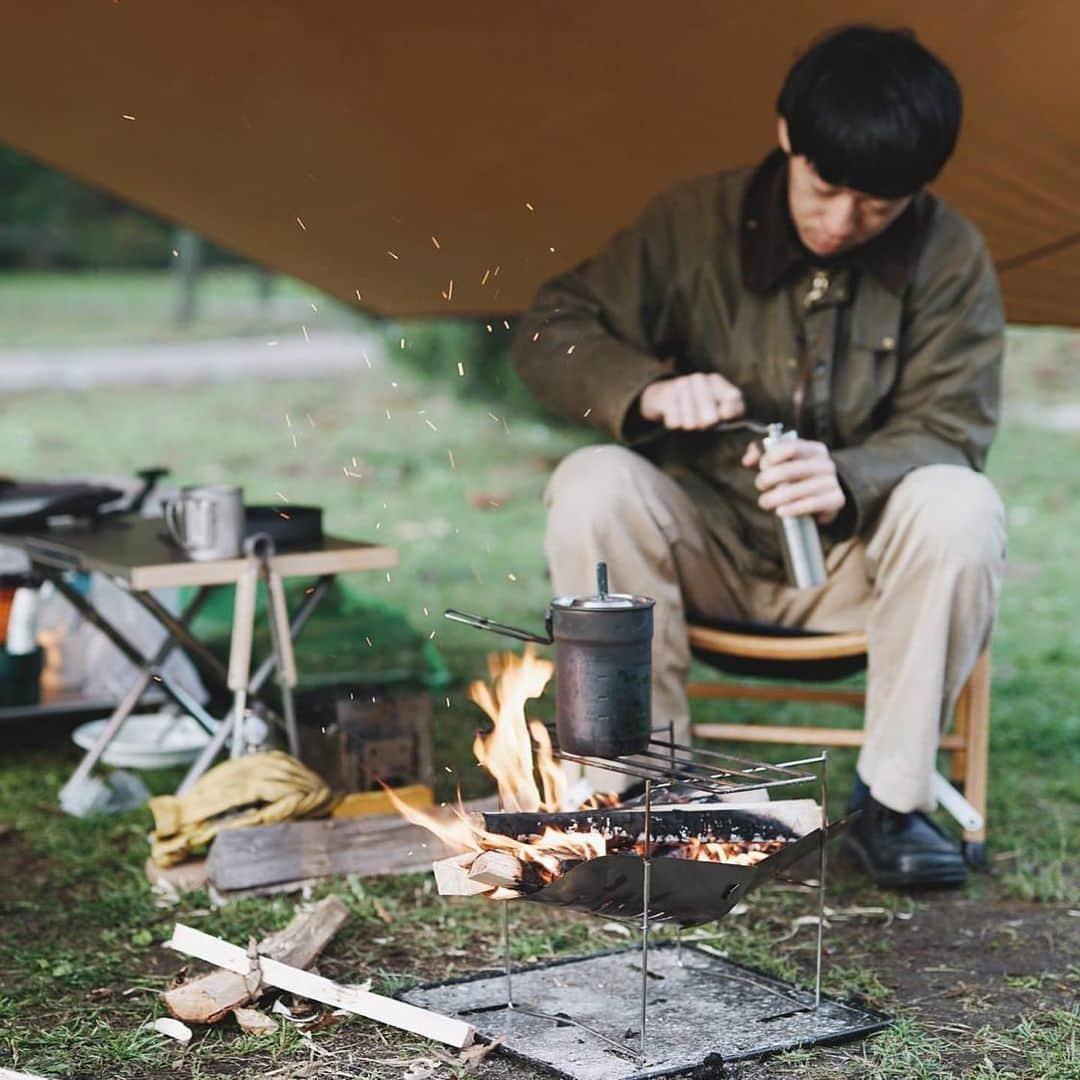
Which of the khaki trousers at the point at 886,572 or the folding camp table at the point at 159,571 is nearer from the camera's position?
the khaki trousers at the point at 886,572

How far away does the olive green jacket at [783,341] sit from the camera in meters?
2.87

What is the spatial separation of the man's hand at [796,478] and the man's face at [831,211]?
1.27 ft

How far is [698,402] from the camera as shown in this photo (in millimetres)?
2682

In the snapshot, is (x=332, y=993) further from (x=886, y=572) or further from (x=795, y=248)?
(x=795, y=248)

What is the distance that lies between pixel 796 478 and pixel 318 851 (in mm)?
990

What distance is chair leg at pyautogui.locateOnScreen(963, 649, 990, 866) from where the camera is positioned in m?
2.90

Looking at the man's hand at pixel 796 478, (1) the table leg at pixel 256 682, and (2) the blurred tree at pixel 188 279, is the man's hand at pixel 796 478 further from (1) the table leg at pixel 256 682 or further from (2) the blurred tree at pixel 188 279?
(2) the blurred tree at pixel 188 279

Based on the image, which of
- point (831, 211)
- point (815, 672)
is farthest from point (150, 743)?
point (831, 211)

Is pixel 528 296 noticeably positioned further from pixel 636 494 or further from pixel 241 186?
pixel 636 494

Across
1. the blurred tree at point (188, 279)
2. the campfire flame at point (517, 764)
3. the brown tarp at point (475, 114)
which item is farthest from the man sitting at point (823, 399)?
the blurred tree at point (188, 279)

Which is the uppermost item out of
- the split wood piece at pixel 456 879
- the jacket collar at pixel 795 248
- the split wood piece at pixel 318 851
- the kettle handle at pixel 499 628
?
the jacket collar at pixel 795 248

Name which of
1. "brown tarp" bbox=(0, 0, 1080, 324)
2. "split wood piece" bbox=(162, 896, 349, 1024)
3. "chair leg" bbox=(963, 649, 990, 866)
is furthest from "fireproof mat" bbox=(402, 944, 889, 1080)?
"brown tarp" bbox=(0, 0, 1080, 324)

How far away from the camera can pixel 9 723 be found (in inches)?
154

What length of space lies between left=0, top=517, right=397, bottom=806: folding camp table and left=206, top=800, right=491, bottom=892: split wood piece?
35 cm
